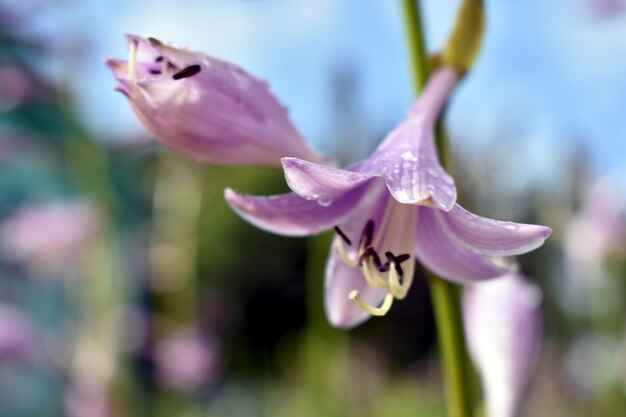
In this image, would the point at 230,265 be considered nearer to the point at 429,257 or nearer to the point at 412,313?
the point at 412,313

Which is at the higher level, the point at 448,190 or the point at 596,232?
the point at 448,190

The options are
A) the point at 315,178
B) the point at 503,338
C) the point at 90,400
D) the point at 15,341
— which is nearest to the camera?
the point at 315,178

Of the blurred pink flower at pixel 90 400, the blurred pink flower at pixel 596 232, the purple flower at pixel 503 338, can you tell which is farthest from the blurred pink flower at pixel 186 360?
the purple flower at pixel 503 338

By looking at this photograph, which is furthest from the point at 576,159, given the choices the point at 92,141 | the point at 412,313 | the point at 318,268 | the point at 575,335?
the point at 412,313

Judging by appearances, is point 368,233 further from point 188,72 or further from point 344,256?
point 188,72

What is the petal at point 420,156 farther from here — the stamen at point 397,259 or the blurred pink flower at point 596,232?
the blurred pink flower at point 596,232

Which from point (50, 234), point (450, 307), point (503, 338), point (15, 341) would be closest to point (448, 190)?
point (450, 307)
